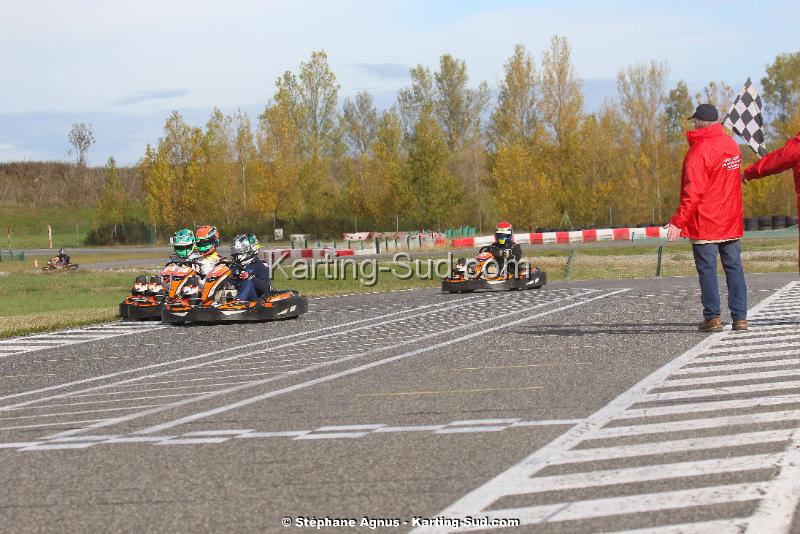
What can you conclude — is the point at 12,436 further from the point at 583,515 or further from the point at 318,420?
the point at 583,515

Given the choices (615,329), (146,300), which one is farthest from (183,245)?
(615,329)

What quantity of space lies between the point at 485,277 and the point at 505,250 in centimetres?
71

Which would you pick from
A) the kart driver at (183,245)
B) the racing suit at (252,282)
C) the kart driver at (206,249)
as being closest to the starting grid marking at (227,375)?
the racing suit at (252,282)

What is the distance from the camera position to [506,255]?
72.7 feet

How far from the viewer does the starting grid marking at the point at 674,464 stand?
438 cm

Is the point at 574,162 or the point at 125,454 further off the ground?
the point at 574,162

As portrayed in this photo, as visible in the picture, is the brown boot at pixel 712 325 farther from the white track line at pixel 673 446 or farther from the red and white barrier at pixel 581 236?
the red and white barrier at pixel 581 236

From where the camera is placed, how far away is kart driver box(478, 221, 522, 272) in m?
22.1

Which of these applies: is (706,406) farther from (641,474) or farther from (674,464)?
(641,474)

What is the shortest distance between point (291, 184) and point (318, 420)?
186 feet

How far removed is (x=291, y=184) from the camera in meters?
63.1

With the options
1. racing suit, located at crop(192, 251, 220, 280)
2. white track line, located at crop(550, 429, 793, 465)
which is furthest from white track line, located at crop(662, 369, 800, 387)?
racing suit, located at crop(192, 251, 220, 280)

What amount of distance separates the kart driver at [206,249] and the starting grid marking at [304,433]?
10483mm

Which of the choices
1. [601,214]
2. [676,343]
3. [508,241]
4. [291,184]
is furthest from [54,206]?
[676,343]
